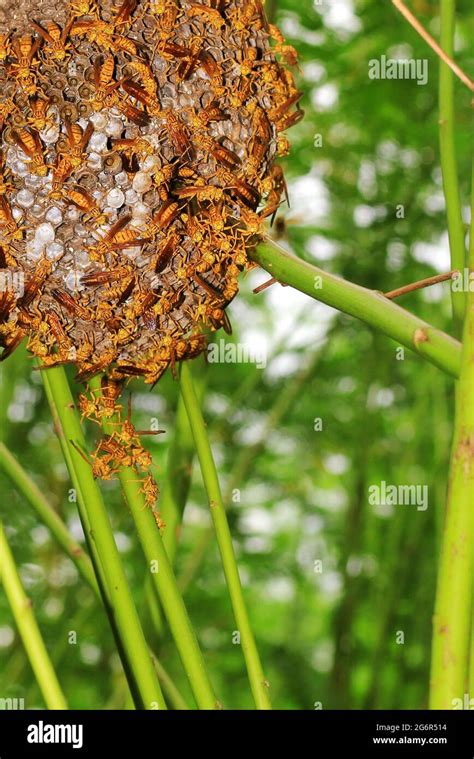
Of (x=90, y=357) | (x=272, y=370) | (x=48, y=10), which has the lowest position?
(x=90, y=357)

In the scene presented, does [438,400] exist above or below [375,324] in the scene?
above

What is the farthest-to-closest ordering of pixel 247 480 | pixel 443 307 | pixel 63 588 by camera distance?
pixel 247 480 < pixel 63 588 < pixel 443 307

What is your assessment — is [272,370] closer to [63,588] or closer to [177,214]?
[63,588]

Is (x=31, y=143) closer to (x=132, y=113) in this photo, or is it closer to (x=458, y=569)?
(x=132, y=113)

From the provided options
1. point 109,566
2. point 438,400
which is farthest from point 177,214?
point 438,400

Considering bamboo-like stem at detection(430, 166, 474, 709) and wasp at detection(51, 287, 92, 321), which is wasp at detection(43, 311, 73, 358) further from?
bamboo-like stem at detection(430, 166, 474, 709)
